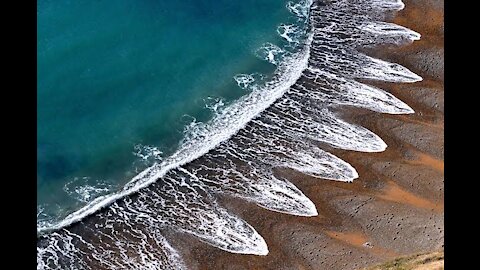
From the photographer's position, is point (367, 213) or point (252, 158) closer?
point (367, 213)

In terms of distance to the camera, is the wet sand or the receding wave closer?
the wet sand

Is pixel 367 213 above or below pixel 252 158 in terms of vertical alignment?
below

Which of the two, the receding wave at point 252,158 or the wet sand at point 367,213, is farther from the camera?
the receding wave at point 252,158
